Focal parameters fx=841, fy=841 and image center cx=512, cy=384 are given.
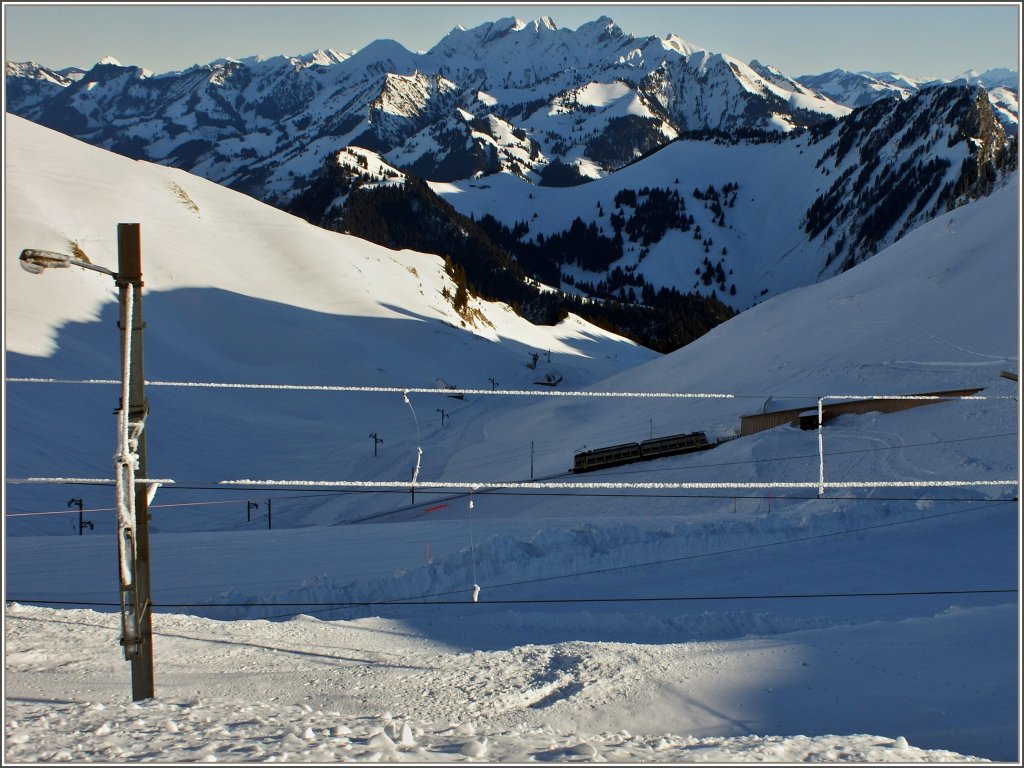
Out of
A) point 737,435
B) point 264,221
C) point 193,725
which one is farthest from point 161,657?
point 264,221

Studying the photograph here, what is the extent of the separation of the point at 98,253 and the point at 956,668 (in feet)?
177

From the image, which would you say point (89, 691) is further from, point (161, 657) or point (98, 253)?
point (98, 253)

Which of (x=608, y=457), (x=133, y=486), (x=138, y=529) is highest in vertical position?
(x=133, y=486)

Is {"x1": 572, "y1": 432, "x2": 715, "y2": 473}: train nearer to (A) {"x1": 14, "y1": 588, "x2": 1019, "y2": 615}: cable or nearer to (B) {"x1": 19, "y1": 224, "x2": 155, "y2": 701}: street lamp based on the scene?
(A) {"x1": 14, "y1": 588, "x2": 1019, "y2": 615}: cable

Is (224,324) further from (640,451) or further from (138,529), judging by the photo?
(138,529)

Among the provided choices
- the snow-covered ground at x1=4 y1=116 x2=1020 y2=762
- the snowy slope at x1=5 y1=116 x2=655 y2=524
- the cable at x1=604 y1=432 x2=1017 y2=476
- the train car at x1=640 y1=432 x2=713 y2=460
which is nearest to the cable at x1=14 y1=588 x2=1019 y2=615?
the snow-covered ground at x1=4 y1=116 x2=1020 y2=762

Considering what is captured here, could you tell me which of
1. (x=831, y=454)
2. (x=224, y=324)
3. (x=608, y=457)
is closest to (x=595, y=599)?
(x=831, y=454)

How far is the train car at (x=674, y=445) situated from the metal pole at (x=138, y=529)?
2003cm

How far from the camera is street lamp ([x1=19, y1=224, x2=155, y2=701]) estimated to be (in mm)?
6488

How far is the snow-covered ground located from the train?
1.89ft

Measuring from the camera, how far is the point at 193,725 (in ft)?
19.3

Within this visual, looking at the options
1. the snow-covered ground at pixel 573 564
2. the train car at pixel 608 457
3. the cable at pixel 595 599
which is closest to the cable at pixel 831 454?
the snow-covered ground at pixel 573 564

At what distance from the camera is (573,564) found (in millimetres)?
14023

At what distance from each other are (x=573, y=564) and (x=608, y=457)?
12392mm
